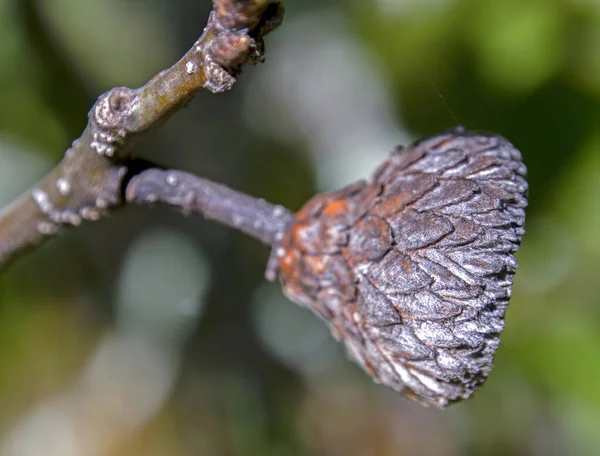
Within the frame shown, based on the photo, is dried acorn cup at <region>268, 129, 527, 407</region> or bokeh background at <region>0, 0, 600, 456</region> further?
bokeh background at <region>0, 0, 600, 456</region>

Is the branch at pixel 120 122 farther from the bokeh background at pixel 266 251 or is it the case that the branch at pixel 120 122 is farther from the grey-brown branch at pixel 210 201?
the bokeh background at pixel 266 251

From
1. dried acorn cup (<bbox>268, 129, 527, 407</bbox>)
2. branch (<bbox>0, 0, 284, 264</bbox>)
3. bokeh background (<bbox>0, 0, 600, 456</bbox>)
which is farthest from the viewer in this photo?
bokeh background (<bbox>0, 0, 600, 456</bbox>)

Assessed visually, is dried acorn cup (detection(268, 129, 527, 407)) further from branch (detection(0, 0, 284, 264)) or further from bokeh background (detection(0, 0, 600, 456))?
bokeh background (detection(0, 0, 600, 456))

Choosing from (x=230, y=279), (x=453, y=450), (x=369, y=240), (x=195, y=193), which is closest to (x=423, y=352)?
(x=369, y=240)

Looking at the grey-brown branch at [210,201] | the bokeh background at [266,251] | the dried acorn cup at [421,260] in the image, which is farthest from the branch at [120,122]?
the bokeh background at [266,251]

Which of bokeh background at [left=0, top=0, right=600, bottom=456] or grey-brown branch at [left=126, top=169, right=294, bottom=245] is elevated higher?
grey-brown branch at [left=126, top=169, right=294, bottom=245]

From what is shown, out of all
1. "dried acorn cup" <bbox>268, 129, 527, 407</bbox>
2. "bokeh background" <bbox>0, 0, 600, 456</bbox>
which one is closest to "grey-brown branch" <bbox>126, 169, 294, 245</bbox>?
"dried acorn cup" <bbox>268, 129, 527, 407</bbox>

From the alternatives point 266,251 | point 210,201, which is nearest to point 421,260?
point 210,201
